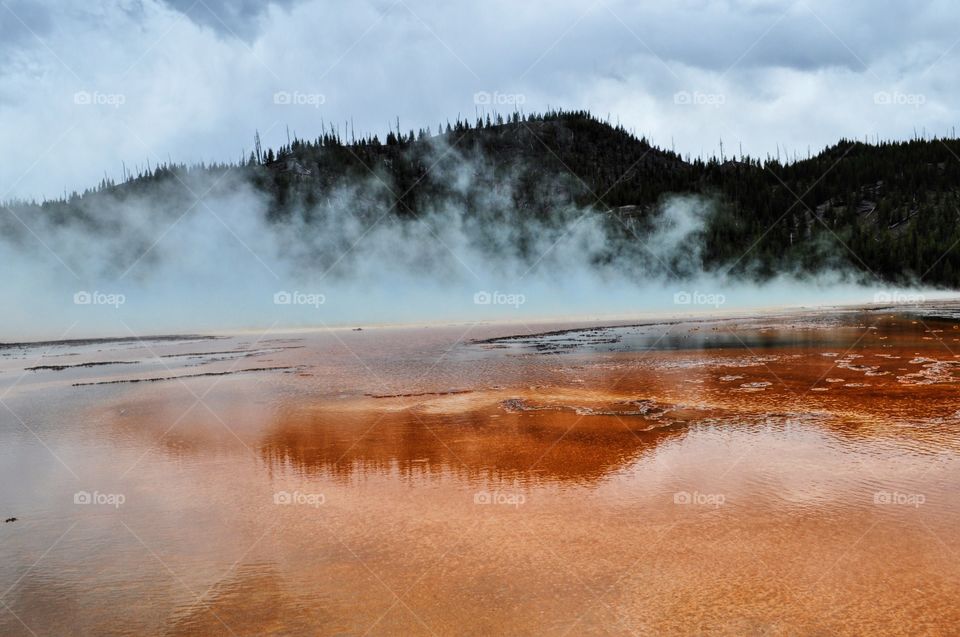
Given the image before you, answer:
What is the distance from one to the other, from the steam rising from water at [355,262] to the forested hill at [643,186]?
129 cm

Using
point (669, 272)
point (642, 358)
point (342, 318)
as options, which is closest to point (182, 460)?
point (642, 358)

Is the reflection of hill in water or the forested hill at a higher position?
the forested hill

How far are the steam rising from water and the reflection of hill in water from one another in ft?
106

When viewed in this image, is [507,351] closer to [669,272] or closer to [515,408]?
[515,408]

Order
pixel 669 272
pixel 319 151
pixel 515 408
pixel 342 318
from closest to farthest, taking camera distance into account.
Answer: pixel 515 408
pixel 342 318
pixel 669 272
pixel 319 151

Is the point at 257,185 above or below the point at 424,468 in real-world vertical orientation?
above

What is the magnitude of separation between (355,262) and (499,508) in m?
75.9

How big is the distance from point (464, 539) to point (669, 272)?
73.3m

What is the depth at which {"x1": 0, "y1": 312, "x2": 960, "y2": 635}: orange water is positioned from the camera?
484 centimetres

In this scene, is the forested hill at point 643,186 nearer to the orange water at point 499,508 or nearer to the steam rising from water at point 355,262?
the steam rising from water at point 355,262

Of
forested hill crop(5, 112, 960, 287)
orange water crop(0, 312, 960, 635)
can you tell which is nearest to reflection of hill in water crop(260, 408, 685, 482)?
orange water crop(0, 312, 960, 635)

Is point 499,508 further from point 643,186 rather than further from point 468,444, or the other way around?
point 643,186

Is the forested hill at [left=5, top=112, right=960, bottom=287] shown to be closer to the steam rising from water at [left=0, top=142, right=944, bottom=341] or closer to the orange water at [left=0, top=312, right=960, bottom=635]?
the steam rising from water at [left=0, top=142, right=944, bottom=341]

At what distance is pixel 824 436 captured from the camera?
9.09 metres
